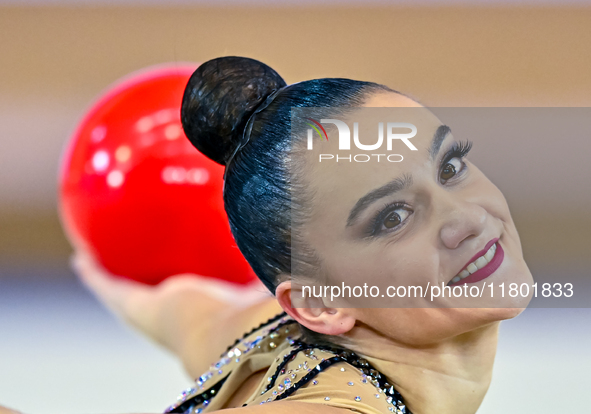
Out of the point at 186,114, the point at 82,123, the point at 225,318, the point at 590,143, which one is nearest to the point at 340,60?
the point at 590,143

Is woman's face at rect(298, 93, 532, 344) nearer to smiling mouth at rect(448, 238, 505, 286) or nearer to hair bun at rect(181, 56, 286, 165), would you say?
smiling mouth at rect(448, 238, 505, 286)

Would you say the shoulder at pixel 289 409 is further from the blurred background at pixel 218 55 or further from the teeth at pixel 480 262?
the blurred background at pixel 218 55

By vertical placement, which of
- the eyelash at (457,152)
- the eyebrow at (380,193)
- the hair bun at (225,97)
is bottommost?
the eyebrow at (380,193)

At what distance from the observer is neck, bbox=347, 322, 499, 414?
28.3 inches

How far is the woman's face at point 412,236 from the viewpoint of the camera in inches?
26.3

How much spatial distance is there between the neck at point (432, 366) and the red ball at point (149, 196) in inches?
23.8

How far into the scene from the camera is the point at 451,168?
701mm

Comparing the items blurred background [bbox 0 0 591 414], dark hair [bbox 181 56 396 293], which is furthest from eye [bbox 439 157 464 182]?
blurred background [bbox 0 0 591 414]

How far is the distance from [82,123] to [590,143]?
1637 mm

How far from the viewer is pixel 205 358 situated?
1.15 metres

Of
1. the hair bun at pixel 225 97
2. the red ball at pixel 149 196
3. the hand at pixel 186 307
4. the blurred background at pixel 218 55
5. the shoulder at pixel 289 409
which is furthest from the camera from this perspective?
the blurred background at pixel 218 55

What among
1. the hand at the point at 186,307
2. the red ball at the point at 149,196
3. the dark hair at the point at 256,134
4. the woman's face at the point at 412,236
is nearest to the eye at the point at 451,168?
the woman's face at the point at 412,236

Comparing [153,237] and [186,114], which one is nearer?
[186,114]

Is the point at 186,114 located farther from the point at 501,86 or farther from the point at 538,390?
the point at 501,86
